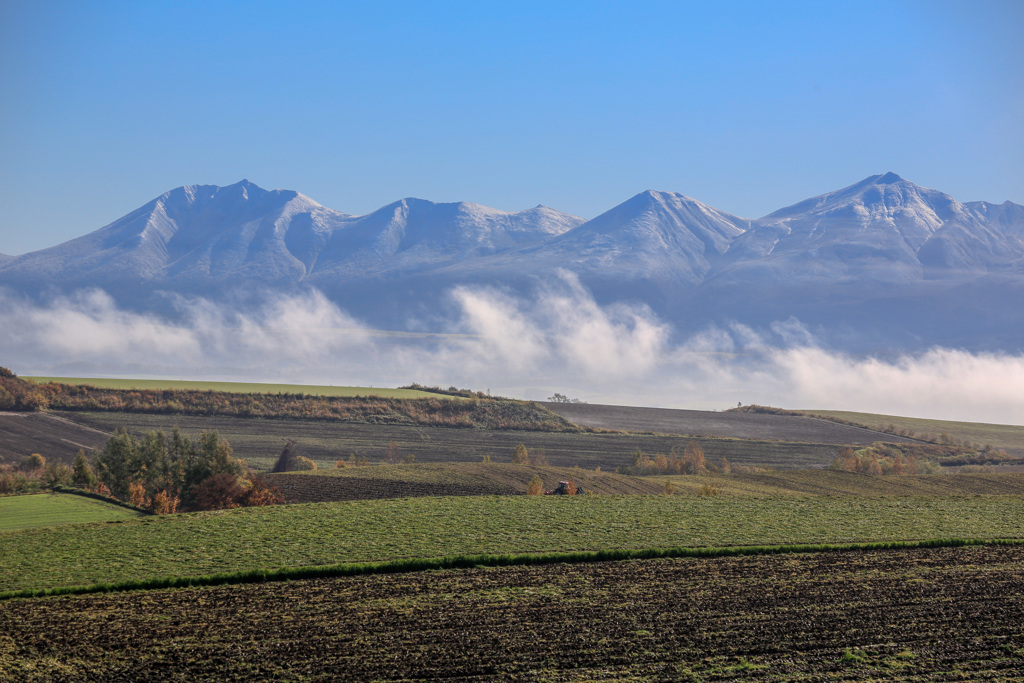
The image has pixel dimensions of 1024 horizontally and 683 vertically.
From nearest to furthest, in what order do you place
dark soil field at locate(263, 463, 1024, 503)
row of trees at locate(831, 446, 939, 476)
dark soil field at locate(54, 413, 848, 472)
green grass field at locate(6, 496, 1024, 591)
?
green grass field at locate(6, 496, 1024, 591), dark soil field at locate(263, 463, 1024, 503), dark soil field at locate(54, 413, 848, 472), row of trees at locate(831, 446, 939, 476)

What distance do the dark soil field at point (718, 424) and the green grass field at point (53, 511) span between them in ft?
251

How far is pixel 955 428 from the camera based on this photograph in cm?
12269

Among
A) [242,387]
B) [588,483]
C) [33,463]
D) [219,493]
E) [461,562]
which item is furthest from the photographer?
[242,387]

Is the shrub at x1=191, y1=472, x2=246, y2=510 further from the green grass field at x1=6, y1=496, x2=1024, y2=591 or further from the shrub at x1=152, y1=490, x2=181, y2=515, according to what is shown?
the green grass field at x1=6, y1=496, x2=1024, y2=591

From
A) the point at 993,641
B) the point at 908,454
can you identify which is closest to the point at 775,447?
the point at 908,454

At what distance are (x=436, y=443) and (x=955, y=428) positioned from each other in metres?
84.2

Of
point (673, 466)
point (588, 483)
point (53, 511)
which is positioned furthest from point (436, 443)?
point (53, 511)

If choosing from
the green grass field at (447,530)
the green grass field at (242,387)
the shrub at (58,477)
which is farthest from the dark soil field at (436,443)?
the green grass field at (447,530)

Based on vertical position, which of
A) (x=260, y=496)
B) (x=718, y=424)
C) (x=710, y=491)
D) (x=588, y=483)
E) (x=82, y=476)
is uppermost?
(x=718, y=424)

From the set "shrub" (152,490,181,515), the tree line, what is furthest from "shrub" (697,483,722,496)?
"shrub" (152,490,181,515)

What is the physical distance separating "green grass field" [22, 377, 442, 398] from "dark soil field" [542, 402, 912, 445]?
2390 cm

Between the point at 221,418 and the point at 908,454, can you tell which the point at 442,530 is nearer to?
the point at 221,418

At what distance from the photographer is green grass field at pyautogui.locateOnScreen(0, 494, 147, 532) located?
40938 millimetres

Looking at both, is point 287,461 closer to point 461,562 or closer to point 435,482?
point 435,482
